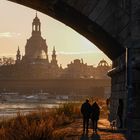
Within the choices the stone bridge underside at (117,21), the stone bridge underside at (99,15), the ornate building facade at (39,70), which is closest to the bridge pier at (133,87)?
the stone bridge underside at (117,21)

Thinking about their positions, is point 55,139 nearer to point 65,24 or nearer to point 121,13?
point 121,13

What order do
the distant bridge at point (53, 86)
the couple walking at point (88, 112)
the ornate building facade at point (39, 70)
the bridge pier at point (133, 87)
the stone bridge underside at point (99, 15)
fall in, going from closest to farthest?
the bridge pier at point (133, 87)
the stone bridge underside at point (99, 15)
the couple walking at point (88, 112)
the distant bridge at point (53, 86)
the ornate building facade at point (39, 70)

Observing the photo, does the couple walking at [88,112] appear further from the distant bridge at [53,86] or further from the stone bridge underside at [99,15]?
the distant bridge at [53,86]

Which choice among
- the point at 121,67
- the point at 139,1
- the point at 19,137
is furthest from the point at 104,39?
the point at 19,137

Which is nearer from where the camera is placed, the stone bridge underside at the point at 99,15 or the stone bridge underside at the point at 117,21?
the stone bridge underside at the point at 117,21

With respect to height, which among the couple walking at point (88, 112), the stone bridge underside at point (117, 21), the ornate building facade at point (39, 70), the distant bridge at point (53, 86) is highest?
the ornate building facade at point (39, 70)

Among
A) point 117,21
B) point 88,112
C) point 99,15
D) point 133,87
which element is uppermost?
point 99,15

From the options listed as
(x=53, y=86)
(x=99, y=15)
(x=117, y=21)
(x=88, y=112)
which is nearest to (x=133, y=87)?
(x=117, y=21)

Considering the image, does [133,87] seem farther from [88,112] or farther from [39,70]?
[39,70]

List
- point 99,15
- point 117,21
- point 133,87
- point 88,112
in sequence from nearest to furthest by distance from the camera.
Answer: point 133,87 → point 117,21 → point 99,15 → point 88,112

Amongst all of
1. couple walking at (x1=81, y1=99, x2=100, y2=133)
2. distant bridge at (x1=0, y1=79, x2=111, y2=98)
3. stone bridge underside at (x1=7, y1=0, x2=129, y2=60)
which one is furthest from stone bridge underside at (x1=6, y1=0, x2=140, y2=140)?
distant bridge at (x1=0, y1=79, x2=111, y2=98)

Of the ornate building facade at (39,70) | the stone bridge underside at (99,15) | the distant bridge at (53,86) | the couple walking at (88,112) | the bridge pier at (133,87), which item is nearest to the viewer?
the bridge pier at (133,87)

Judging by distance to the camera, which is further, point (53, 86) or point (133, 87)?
point (53, 86)

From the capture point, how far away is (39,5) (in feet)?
52.6
